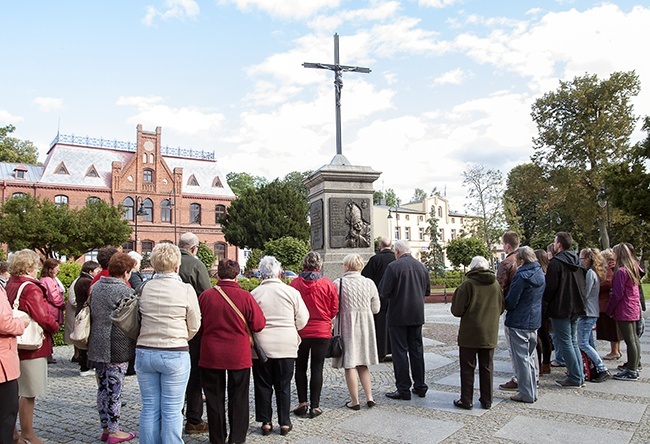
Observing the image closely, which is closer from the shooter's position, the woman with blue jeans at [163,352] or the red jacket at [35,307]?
the woman with blue jeans at [163,352]

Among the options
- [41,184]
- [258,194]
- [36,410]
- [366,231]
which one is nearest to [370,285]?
[36,410]

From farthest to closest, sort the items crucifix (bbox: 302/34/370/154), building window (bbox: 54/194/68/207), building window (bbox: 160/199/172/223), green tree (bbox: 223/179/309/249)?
building window (bbox: 160/199/172/223) < green tree (bbox: 223/179/309/249) < building window (bbox: 54/194/68/207) < crucifix (bbox: 302/34/370/154)

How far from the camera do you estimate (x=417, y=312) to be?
20.8ft

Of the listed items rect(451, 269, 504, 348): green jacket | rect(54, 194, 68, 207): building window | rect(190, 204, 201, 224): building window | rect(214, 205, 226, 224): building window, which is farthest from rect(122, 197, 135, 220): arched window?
rect(451, 269, 504, 348): green jacket

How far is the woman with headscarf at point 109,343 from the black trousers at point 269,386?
127cm

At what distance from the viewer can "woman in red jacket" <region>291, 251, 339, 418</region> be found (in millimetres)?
5777

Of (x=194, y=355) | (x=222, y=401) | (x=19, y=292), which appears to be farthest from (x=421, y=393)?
(x=19, y=292)

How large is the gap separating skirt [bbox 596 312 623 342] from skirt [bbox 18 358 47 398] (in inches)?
318

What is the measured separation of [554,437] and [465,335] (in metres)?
1.43

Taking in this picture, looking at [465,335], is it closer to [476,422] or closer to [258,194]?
[476,422]

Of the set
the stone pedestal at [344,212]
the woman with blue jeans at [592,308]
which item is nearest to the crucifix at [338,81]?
the stone pedestal at [344,212]

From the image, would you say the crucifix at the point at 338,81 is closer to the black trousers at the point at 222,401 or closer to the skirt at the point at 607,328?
the skirt at the point at 607,328

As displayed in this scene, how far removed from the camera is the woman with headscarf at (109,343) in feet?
16.4

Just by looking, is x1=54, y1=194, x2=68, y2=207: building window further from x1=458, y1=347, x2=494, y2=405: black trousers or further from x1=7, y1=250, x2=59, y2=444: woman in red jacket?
x1=458, y1=347, x2=494, y2=405: black trousers
